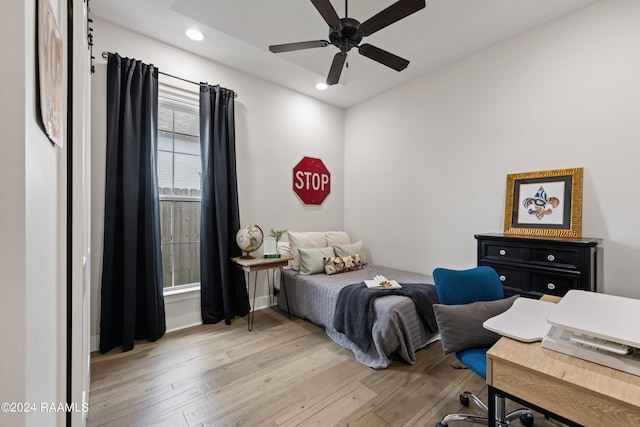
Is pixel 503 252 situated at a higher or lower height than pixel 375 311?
higher

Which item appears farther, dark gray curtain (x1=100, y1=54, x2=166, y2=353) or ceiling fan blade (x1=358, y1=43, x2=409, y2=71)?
dark gray curtain (x1=100, y1=54, x2=166, y2=353)

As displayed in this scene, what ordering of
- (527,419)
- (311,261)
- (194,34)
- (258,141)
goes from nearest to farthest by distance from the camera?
(527,419)
(194,34)
(311,261)
(258,141)

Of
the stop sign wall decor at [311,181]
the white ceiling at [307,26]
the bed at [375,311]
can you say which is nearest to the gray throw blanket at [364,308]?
the bed at [375,311]

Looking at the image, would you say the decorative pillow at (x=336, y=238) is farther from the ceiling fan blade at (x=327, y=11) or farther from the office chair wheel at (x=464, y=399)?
the ceiling fan blade at (x=327, y=11)

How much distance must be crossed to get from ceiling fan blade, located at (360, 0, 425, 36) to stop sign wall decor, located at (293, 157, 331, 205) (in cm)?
211

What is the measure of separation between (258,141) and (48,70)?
9.75 feet

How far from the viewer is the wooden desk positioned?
0.72 m

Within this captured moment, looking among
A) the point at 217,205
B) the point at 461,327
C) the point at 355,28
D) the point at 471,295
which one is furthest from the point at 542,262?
the point at 217,205

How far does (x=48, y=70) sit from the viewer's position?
1.98 feet

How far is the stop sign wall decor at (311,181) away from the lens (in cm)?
389

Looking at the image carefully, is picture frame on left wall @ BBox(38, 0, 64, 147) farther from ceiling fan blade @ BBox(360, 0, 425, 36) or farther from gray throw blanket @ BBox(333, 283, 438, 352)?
gray throw blanket @ BBox(333, 283, 438, 352)

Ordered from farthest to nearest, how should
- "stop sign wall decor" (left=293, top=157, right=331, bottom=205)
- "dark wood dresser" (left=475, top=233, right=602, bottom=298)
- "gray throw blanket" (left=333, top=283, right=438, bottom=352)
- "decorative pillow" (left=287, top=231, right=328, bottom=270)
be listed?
"stop sign wall decor" (left=293, top=157, right=331, bottom=205), "decorative pillow" (left=287, top=231, right=328, bottom=270), "gray throw blanket" (left=333, top=283, right=438, bottom=352), "dark wood dresser" (left=475, top=233, right=602, bottom=298)

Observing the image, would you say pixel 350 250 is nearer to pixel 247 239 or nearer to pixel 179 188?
pixel 247 239

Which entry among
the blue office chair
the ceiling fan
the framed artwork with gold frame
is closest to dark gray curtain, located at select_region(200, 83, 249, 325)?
the ceiling fan
